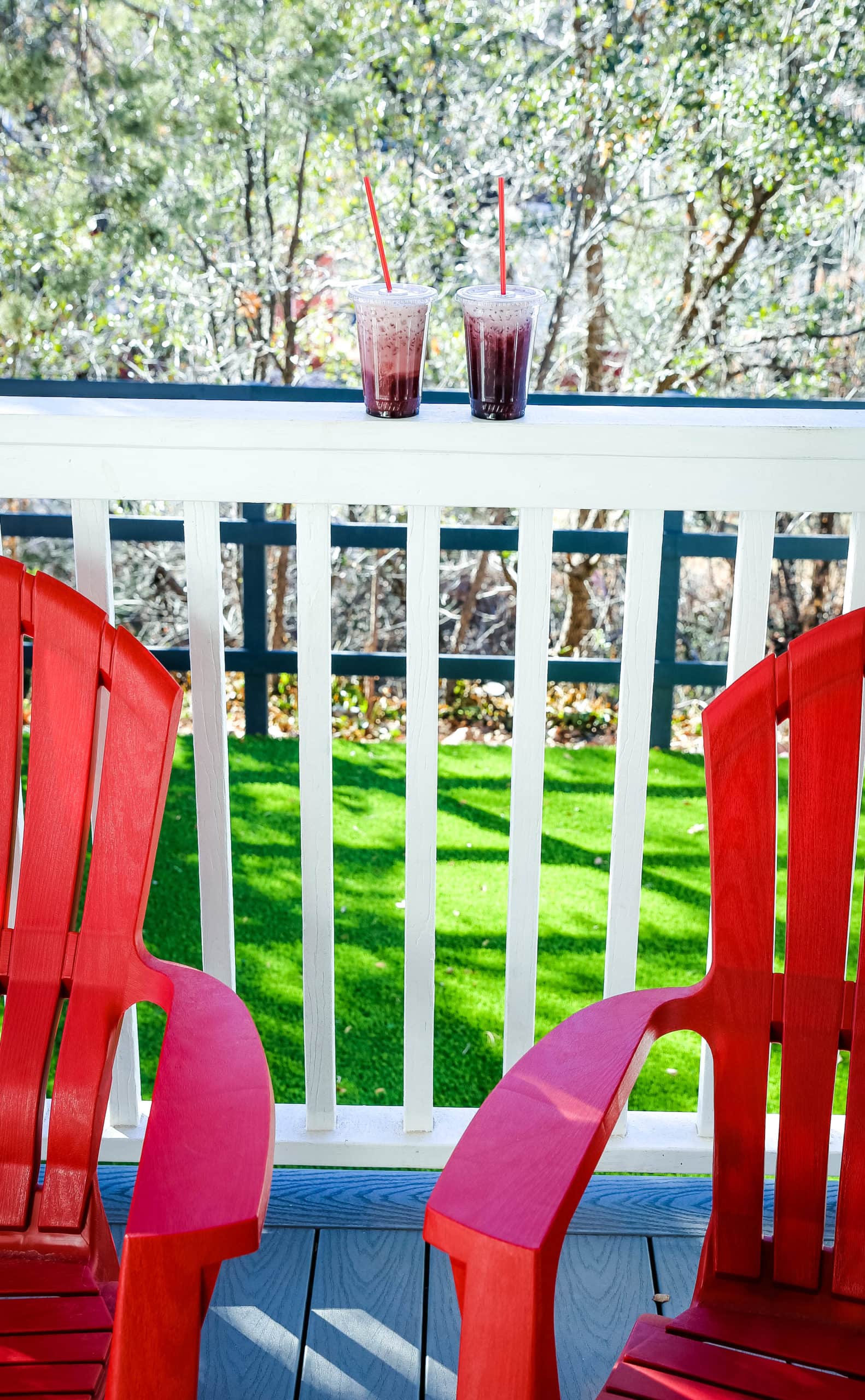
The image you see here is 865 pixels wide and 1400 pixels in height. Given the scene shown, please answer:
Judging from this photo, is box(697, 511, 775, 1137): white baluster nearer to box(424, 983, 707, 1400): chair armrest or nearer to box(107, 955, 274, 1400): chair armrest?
box(424, 983, 707, 1400): chair armrest

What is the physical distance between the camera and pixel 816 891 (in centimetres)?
117

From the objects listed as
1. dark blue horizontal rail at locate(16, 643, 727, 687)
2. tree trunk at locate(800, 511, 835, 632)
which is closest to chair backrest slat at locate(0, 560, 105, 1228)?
dark blue horizontal rail at locate(16, 643, 727, 687)

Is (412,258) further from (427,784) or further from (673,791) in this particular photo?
(427,784)

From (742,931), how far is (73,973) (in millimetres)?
686

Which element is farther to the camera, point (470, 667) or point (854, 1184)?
point (470, 667)

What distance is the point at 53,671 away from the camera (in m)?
1.23

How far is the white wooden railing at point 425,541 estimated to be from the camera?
1.33m

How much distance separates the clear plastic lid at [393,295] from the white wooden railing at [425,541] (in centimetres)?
13

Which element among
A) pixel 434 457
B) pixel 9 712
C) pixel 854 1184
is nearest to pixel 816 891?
pixel 854 1184

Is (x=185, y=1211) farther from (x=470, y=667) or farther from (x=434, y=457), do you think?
(x=470, y=667)

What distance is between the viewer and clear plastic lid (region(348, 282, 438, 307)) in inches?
48.5

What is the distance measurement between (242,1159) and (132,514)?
381 centimetres

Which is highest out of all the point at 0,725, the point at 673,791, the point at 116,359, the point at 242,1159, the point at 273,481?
the point at 116,359

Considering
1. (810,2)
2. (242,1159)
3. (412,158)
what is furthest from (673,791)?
(242,1159)
